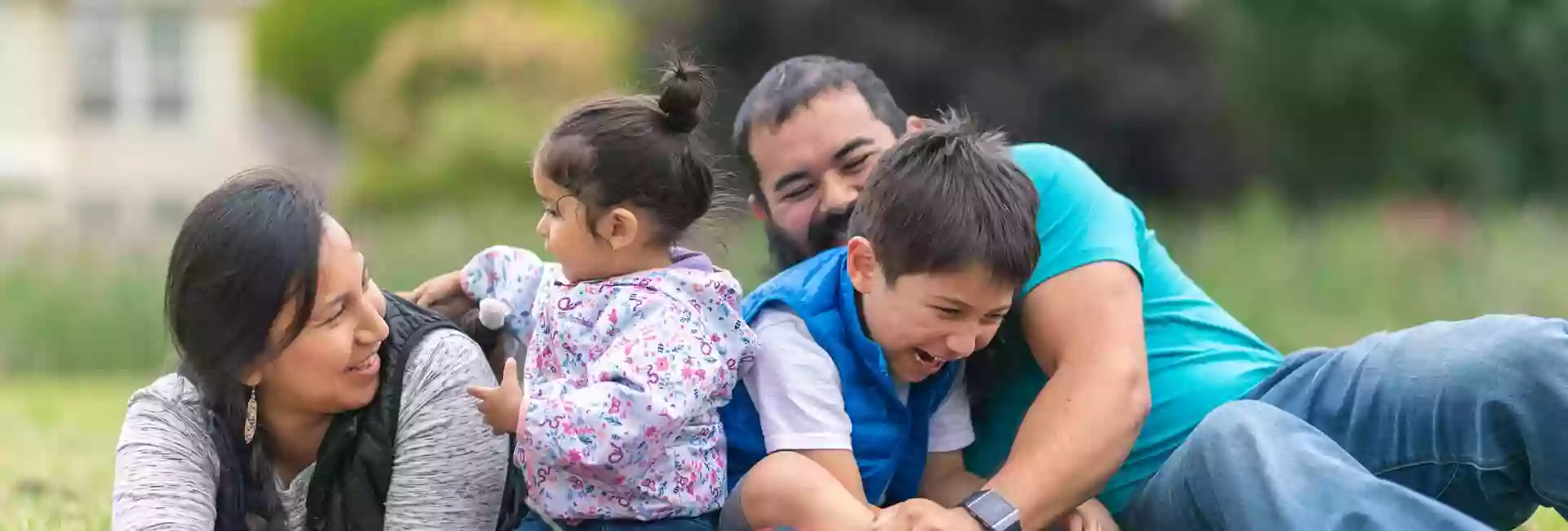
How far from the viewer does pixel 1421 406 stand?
2.66 m

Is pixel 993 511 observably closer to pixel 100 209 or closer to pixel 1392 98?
pixel 1392 98

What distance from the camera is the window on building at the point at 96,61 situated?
25.9 m

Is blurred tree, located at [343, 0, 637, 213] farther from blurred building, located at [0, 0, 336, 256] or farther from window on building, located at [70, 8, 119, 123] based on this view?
window on building, located at [70, 8, 119, 123]

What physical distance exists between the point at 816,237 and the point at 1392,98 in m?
20.4

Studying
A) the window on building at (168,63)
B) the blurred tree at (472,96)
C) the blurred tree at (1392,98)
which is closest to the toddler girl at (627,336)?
the blurred tree at (472,96)

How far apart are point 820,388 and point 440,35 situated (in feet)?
59.3

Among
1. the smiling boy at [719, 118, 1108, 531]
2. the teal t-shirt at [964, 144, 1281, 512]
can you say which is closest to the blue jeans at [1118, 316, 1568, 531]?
the teal t-shirt at [964, 144, 1281, 512]

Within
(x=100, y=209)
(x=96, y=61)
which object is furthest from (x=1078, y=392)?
(x=96, y=61)

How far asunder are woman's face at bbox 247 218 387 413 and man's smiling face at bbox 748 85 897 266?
2.91 ft

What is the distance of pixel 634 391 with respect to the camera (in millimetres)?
2520

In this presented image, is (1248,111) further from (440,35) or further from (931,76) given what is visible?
(440,35)

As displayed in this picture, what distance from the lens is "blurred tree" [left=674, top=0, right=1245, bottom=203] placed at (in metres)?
18.2

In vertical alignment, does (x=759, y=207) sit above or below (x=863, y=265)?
below

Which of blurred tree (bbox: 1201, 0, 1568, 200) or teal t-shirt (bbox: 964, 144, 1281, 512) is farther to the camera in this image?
blurred tree (bbox: 1201, 0, 1568, 200)
